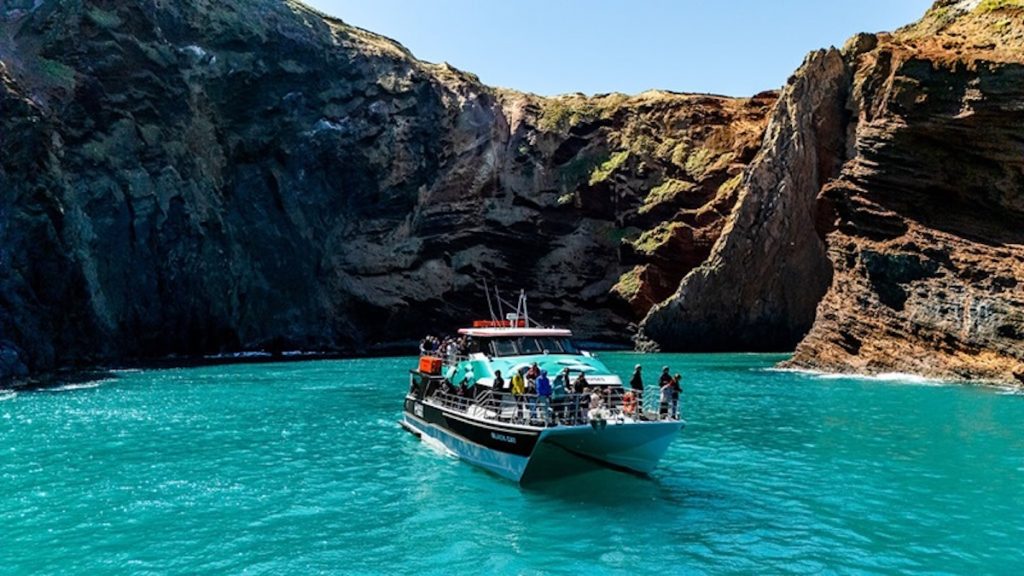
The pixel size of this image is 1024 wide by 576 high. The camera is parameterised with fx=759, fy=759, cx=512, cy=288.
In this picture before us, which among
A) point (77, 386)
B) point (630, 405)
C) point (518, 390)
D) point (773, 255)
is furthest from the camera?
point (773, 255)

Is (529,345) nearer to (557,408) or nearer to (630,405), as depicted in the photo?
(557,408)

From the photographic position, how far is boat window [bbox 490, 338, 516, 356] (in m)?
23.0

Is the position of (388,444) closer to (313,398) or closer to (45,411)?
(313,398)

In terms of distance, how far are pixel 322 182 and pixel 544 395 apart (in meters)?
Result: 70.5

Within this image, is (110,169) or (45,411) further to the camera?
(110,169)

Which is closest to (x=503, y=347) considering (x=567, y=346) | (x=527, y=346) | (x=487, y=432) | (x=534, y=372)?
(x=527, y=346)

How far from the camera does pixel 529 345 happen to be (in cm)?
2331

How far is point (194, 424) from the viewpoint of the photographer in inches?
1236

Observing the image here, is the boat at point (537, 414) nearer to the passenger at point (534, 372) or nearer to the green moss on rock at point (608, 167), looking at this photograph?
the passenger at point (534, 372)

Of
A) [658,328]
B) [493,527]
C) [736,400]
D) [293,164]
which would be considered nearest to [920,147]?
[736,400]

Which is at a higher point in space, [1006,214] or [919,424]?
[1006,214]

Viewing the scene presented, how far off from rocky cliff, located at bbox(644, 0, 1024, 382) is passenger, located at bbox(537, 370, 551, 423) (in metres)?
35.7

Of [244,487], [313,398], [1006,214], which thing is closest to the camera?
[244,487]

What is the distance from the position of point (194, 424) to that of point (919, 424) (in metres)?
28.9
